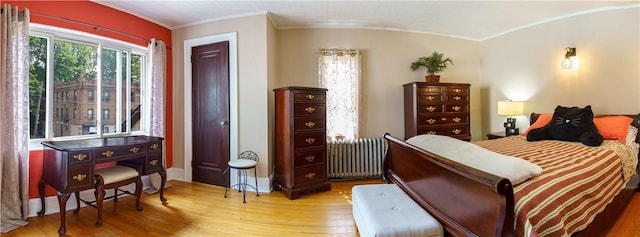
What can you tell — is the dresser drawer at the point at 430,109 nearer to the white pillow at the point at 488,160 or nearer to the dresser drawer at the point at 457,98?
the dresser drawer at the point at 457,98

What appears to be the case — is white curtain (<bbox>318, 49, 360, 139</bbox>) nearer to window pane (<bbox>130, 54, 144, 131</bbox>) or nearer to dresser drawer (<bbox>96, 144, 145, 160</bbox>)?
dresser drawer (<bbox>96, 144, 145, 160</bbox>)

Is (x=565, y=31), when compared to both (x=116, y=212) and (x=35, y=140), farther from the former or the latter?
(x=35, y=140)

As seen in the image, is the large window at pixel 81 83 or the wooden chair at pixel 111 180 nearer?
the wooden chair at pixel 111 180

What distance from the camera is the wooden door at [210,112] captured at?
3.51 metres

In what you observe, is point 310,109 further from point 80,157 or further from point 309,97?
point 80,157

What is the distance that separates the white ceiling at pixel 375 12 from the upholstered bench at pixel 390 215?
7.41 ft

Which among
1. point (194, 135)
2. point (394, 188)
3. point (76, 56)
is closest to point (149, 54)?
point (76, 56)

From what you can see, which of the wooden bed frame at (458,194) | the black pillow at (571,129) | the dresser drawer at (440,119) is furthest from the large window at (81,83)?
the black pillow at (571,129)

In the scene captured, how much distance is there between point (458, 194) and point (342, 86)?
2740mm

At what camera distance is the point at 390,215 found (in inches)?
64.2

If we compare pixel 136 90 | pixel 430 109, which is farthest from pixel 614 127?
pixel 136 90

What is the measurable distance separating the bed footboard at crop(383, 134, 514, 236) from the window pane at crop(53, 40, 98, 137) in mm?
3445

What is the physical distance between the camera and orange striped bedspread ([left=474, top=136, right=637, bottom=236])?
121 cm

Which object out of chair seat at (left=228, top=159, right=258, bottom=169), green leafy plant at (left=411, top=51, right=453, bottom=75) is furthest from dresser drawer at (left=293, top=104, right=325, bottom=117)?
green leafy plant at (left=411, top=51, right=453, bottom=75)
